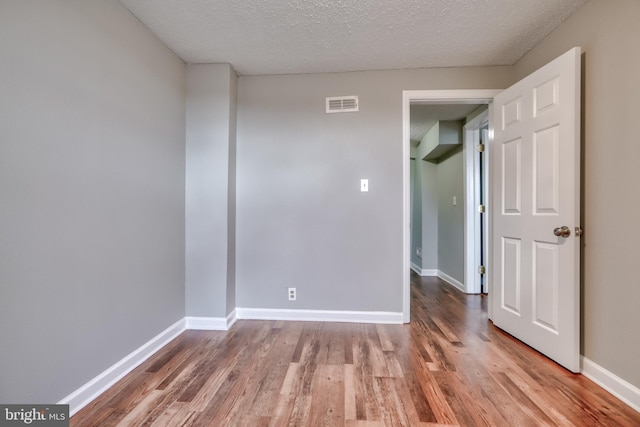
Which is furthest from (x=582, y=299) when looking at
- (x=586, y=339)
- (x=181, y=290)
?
(x=181, y=290)


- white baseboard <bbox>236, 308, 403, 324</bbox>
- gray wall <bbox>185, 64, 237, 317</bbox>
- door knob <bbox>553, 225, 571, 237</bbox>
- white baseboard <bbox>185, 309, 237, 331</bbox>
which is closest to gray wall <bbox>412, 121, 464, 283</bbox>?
white baseboard <bbox>236, 308, 403, 324</bbox>

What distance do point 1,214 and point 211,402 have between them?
49.0 inches

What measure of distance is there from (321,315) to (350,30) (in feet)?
7.57

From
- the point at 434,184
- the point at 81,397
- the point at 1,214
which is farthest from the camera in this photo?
the point at 434,184

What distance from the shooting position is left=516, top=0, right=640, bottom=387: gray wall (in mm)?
1428

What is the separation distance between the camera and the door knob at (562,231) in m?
1.68

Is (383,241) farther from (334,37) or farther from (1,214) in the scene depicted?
(1,214)

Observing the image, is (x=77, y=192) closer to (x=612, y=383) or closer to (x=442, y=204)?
(x=612, y=383)

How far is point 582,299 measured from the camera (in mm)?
1713

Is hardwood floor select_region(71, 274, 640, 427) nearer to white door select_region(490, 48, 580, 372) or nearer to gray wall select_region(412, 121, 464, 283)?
white door select_region(490, 48, 580, 372)

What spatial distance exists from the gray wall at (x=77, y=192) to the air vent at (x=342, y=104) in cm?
135

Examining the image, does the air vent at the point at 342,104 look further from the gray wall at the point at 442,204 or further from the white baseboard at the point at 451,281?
the white baseboard at the point at 451,281

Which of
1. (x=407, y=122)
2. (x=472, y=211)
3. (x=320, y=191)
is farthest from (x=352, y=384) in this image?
(x=472, y=211)

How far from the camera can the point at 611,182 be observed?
1.54 meters
